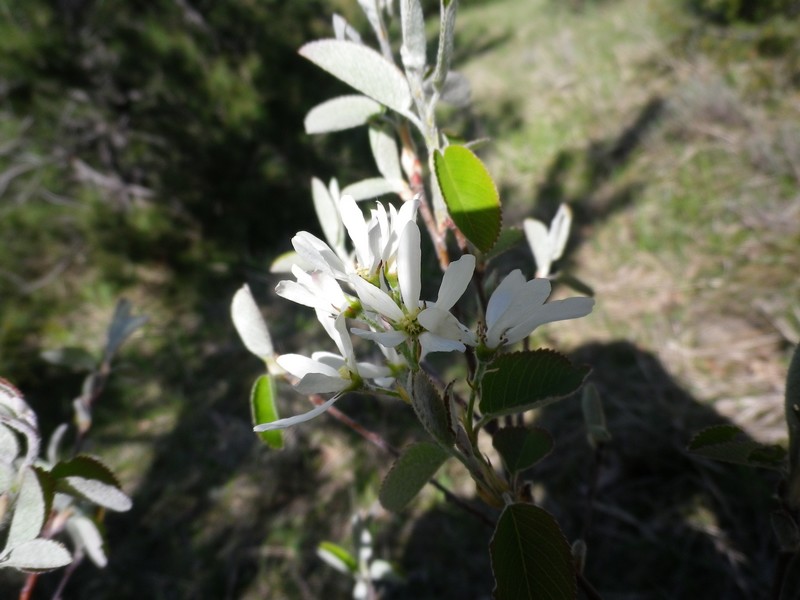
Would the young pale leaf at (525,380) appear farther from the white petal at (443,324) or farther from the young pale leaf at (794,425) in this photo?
the young pale leaf at (794,425)

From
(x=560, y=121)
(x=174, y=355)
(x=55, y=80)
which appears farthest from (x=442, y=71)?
(x=560, y=121)

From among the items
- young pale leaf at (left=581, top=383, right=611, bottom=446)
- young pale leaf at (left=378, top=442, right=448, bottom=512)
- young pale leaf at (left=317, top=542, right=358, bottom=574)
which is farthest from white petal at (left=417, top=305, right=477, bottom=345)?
young pale leaf at (left=317, top=542, right=358, bottom=574)

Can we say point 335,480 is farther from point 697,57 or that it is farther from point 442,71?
point 697,57

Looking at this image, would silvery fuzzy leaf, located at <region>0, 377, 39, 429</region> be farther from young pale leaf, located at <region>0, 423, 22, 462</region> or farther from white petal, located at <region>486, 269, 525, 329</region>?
white petal, located at <region>486, 269, 525, 329</region>

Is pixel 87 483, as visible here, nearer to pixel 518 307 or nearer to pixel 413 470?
pixel 413 470

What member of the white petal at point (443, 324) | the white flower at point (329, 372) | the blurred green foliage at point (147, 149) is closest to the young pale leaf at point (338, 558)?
the white flower at point (329, 372)
